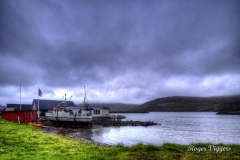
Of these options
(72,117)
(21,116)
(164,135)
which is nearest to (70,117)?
(72,117)

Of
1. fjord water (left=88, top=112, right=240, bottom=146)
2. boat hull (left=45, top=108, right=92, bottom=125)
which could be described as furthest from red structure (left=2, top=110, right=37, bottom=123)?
fjord water (left=88, top=112, right=240, bottom=146)

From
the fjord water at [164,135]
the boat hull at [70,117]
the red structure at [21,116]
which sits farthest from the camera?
the boat hull at [70,117]

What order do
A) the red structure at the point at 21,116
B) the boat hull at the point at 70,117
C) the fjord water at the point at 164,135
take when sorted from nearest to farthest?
the fjord water at the point at 164,135 → the red structure at the point at 21,116 → the boat hull at the point at 70,117

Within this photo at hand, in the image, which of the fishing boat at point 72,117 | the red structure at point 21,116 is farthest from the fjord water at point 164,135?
the red structure at point 21,116

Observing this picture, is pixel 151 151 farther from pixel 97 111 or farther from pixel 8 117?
pixel 97 111

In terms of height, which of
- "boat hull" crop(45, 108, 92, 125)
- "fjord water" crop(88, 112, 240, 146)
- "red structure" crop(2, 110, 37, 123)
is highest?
"red structure" crop(2, 110, 37, 123)

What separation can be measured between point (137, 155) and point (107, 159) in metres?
2.14

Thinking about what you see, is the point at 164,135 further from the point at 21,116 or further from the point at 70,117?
the point at 21,116

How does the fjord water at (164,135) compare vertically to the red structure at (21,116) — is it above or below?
below

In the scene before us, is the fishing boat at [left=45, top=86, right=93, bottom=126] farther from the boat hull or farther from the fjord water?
the fjord water

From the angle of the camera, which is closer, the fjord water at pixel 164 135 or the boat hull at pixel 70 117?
the fjord water at pixel 164 135

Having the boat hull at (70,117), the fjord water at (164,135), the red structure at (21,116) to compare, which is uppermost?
the red structure at (21,116)

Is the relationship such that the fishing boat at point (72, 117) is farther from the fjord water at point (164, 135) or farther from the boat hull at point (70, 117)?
the fjord water at point (164, 135)

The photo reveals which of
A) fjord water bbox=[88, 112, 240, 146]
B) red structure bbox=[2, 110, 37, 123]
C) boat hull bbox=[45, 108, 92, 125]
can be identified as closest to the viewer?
fjord water bbox=[88, 112, 240, 146]
